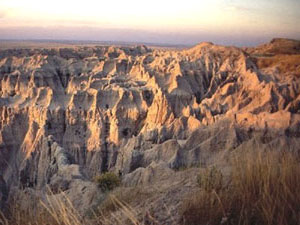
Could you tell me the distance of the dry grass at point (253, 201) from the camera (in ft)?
10.3

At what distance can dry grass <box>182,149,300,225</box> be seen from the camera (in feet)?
10.3

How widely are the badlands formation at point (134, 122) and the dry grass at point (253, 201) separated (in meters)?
0.30

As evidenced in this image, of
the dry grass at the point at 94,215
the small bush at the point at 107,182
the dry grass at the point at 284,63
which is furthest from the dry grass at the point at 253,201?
the dry grass at the point at 284,63

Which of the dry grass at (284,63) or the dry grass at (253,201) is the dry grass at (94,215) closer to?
the dry grass at (253,201)

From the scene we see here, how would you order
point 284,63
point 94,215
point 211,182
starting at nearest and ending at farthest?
1. point 211,182
2. point 94,215
3. point 284,63

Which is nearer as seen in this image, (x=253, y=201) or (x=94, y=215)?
(x=253, y=201)

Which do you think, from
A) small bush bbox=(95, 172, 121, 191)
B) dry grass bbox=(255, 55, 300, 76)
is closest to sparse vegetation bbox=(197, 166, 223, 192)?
small bush bbox=(95, 172, 121, 191)

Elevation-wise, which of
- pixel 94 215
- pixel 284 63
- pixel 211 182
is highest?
pixel 211 182

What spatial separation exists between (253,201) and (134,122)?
77.6 ft

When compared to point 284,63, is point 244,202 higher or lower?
higher

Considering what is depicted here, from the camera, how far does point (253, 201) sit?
3.38 meters

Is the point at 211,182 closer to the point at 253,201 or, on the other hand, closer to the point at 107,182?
the point at 253,201

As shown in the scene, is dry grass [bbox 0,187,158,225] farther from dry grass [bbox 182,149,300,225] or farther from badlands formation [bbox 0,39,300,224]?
dry grass [bbox 182,149,300,225]

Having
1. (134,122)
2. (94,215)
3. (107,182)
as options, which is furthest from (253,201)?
(134,122)
